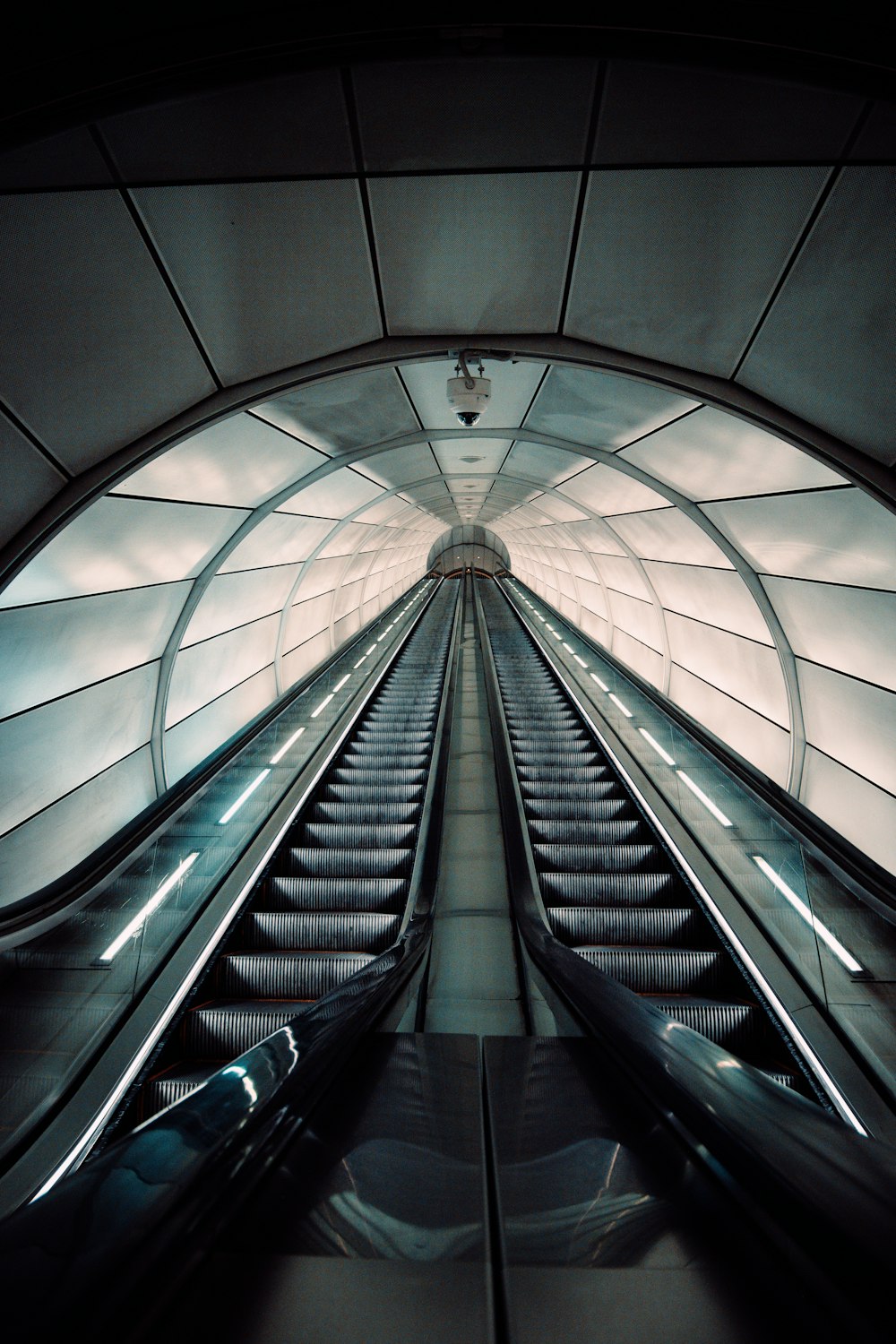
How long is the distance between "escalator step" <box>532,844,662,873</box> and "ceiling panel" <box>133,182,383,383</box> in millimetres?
4390

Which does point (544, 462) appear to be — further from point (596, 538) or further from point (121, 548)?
point (121, 548)

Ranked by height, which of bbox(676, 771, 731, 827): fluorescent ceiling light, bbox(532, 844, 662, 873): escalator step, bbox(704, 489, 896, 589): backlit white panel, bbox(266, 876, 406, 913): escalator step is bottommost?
bbox(266, 876, 406, 913): escalator step

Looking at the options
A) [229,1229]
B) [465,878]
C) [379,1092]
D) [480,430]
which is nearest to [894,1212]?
[229,1229]

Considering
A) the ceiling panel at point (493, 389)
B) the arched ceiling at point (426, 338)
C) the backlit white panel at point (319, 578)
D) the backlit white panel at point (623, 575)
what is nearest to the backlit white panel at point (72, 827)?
the arched ceiling at point (426, 338)

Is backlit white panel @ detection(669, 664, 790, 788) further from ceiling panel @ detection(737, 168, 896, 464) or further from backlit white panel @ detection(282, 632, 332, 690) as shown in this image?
backlit white panel @ detection(282, 632, 332, 690)

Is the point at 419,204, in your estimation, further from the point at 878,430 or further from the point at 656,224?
the point at 878,430

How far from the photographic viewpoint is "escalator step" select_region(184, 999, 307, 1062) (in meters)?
4.09

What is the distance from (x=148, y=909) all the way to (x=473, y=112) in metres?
4.53

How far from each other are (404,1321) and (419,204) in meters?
4.46

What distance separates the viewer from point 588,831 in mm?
6770

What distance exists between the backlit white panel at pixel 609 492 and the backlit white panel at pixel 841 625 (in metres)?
1.95

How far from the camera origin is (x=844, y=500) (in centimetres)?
562

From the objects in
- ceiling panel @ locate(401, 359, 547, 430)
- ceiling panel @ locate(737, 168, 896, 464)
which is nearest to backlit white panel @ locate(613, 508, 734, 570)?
ceiling panel @ locate(401, 359, 547, 430)

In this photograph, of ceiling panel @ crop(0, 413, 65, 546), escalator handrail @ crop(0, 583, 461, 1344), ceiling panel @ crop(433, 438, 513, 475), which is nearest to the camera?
escalator handrail @ crop(0, 583, 461, 1344)
